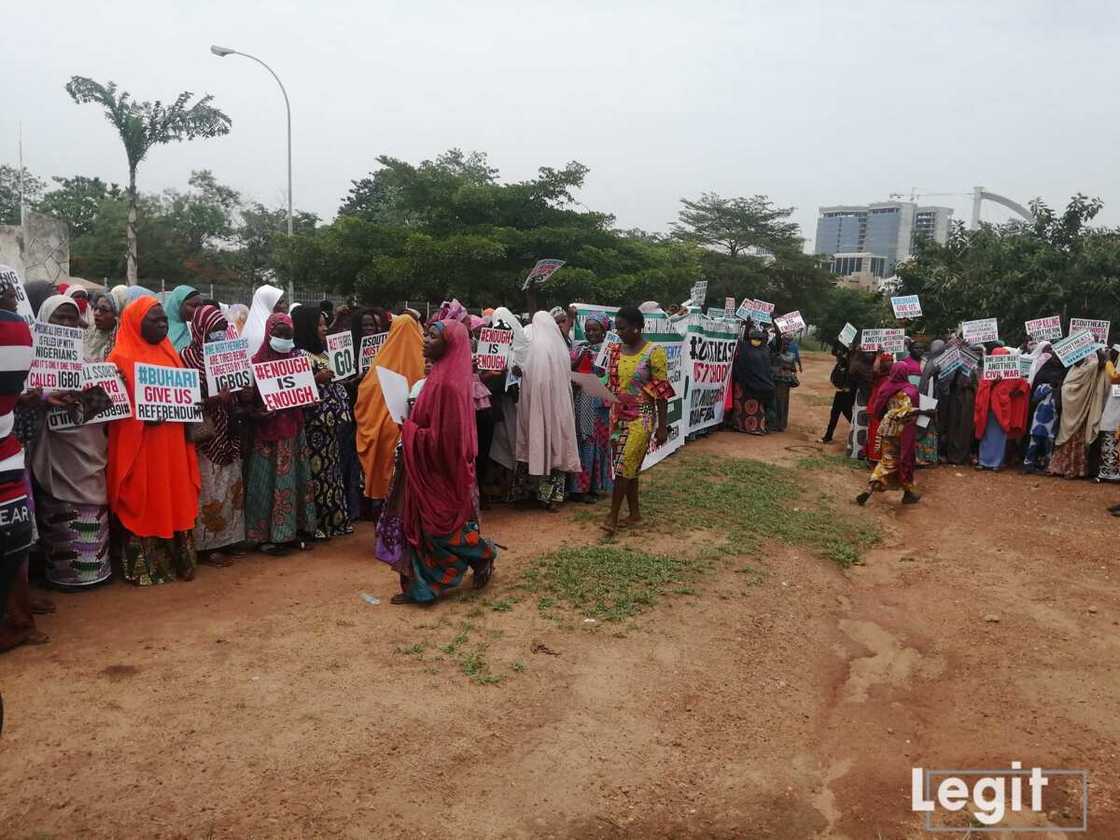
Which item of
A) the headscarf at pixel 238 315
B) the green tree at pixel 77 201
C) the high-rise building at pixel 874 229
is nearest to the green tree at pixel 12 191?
the green tree at pixel 77 201

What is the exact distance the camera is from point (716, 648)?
14.9 ft

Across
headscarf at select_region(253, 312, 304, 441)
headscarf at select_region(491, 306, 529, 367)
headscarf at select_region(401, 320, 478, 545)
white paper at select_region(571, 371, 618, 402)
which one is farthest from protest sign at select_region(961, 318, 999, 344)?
headscarf at select_region(253, 312, 304, 441)

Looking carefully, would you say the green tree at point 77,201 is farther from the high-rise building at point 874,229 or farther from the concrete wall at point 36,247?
the high-rise building at point 874,229

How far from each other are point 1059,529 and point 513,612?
19.9 feet

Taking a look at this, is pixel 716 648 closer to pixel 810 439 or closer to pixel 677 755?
pixel 677 755

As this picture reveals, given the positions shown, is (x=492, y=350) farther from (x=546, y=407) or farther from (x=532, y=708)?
(x=532, y=708)

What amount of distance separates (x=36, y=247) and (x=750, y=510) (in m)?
17.5

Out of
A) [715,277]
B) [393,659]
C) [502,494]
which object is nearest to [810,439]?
[502,494]

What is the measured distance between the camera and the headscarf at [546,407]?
7.14 meters

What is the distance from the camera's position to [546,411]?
7164mm

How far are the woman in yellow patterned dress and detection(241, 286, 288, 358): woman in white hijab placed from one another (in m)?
2.71

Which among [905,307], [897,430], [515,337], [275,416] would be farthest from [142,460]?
[905,307]

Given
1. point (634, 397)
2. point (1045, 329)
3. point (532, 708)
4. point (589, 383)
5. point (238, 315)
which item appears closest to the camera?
point (532, 708)

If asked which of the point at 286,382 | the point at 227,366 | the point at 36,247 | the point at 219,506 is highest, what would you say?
the point at 36,247
